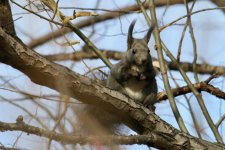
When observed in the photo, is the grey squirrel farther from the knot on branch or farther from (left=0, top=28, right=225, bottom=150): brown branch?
the knot on branch

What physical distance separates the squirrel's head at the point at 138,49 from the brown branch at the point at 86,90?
751 millimetres

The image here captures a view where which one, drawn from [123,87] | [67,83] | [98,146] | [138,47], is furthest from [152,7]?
[98,146]

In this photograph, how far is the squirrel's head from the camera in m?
3.32

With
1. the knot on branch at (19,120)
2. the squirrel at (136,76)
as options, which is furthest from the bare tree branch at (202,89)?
the knot on branch at (19,120)

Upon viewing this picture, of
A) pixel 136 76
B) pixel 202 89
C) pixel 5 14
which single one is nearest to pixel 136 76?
pixel 136 76

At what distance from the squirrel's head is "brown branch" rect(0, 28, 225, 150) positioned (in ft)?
2.46

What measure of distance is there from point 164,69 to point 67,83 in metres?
0.88

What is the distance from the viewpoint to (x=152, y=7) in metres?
3.21

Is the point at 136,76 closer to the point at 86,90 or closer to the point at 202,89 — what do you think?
the point at 202,89

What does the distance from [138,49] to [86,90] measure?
1059 mm

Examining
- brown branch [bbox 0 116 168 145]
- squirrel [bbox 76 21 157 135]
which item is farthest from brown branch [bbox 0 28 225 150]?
squirrel [bbox 76 21 157 135]

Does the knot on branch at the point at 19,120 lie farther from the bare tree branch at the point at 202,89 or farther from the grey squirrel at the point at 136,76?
the bare tree branch at the point at 202,89

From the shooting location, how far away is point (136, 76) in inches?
133

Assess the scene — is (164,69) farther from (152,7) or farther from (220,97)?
(220,97)
